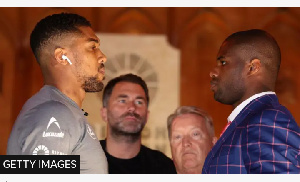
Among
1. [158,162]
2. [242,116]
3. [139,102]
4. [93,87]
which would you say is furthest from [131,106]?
[242,116]

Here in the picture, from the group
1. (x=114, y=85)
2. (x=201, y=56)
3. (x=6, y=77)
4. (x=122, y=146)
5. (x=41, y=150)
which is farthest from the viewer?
(x=201, y=56)

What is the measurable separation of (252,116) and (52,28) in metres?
0.84

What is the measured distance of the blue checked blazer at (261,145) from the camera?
1797 millimetres

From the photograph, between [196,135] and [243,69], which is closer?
[243,69]

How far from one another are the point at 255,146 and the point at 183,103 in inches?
118

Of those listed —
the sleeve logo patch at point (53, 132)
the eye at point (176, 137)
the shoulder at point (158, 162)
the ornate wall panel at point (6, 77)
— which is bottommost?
the sleeve logo patch at point (53, 132)

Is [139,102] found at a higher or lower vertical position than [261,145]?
higher

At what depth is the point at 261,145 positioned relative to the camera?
181cm

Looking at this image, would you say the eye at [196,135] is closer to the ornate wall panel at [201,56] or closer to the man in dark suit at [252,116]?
the man in dark suit at [252,116]

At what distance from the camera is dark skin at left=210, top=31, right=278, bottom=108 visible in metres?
2.11

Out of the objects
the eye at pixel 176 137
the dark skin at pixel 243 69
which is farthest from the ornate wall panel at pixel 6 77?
the dark skin at pixel 243 69

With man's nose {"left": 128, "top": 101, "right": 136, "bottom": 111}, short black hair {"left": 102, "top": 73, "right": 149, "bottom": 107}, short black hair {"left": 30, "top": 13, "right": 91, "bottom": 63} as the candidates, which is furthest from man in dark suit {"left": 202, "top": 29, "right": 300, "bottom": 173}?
short black hair {"left": 102, "top": 73, "right": 149, "bottom": 107}

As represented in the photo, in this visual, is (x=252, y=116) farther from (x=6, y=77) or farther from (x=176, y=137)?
(x=6, y=77)

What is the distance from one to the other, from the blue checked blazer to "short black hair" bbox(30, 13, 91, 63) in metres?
0.73
